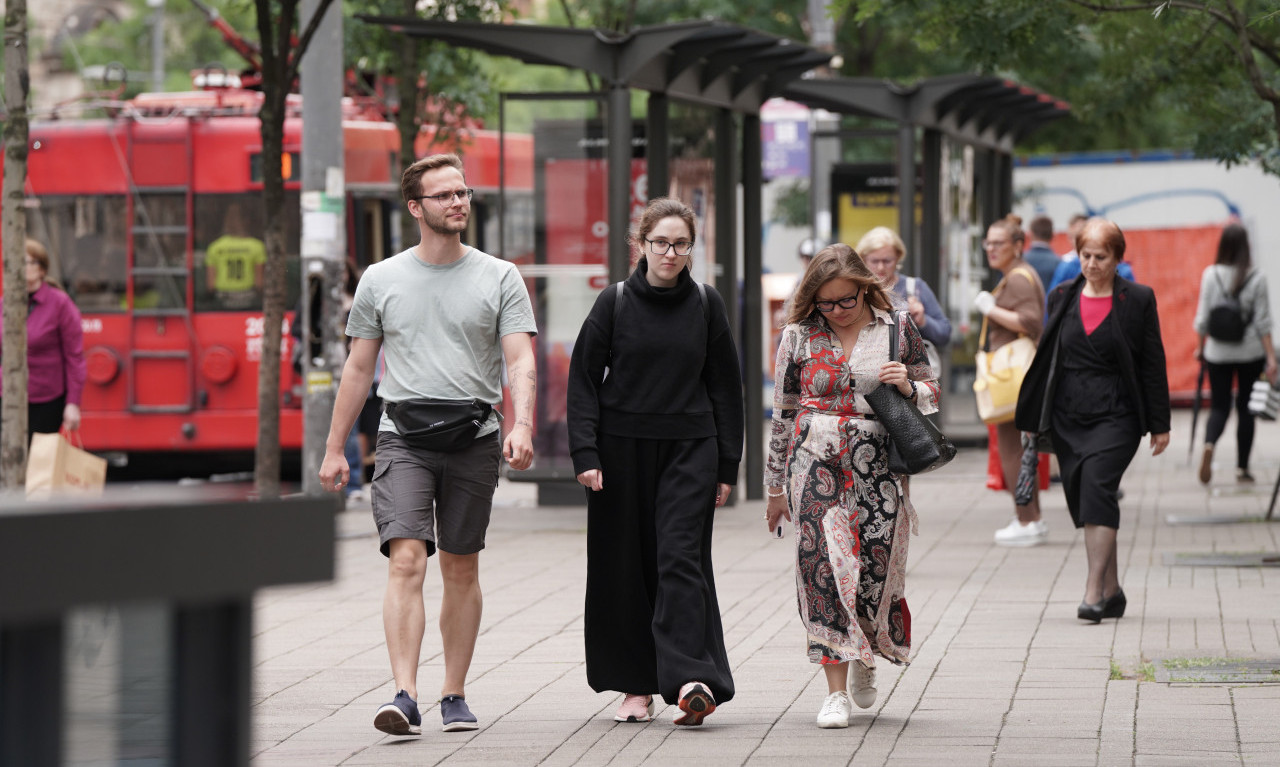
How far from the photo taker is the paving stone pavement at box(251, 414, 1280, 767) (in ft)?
19.0

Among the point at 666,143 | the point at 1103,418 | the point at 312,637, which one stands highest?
the point at 666,143

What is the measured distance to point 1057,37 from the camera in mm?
11812

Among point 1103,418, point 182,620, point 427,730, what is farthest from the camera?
point 1103,418

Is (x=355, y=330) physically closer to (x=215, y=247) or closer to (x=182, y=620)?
(x=182, y=620)

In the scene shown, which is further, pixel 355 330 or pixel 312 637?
pixel 312 637

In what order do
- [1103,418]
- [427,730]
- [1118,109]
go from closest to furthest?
[427,730] → [1103,418] → [1118,109]

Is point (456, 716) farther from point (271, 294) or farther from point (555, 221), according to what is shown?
point (555, 221)

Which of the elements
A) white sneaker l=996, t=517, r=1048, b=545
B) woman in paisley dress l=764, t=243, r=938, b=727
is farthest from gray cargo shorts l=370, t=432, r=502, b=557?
white sneaker l=996, t=517, r=1048, b=545

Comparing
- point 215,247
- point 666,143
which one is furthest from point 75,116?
point 666,143

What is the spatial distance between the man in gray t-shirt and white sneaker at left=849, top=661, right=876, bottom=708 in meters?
1.25

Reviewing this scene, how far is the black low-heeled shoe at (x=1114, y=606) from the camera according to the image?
8227 millimetres

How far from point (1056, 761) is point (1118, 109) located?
9508 mm

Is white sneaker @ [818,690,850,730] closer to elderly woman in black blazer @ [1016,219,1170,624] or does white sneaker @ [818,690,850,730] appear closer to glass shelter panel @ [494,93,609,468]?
elderly woman in black blazer @ [1016,219,1170,624]

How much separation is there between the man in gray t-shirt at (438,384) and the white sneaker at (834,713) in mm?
1114
